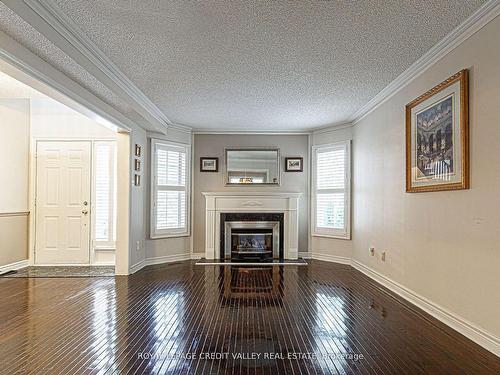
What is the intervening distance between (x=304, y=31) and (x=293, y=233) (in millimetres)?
4775

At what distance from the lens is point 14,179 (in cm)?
610

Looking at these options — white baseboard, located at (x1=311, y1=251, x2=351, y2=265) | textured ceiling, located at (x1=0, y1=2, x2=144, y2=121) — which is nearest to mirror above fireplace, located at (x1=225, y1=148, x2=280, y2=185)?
white baseboard, located at (x1=311, y1=251, x2=351, y2=265)

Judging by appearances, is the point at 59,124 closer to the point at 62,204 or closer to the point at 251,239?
the point at 62,204

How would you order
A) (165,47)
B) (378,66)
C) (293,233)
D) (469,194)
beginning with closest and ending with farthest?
1. (469,194)
2. (165,47)
3. (378,66)
4. (293,233)

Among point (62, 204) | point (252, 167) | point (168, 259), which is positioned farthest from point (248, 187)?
point (62, 204)

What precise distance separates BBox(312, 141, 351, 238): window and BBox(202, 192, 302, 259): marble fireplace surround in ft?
1.39

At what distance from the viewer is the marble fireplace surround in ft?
24.1

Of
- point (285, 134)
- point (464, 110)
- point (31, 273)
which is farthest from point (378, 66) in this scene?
point (31, 273)

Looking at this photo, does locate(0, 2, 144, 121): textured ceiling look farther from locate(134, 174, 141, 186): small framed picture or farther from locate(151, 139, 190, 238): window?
locate(151, 139, 190, 238): window

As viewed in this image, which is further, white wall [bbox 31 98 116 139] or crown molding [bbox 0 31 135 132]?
white wall [bbox 31 98 116 139]

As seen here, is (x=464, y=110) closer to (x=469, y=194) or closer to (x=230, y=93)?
(x=469, y=194)

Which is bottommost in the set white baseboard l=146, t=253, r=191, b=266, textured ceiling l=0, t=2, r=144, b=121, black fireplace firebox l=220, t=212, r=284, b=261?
white baseboard l=146, t=253, r=191, b=266

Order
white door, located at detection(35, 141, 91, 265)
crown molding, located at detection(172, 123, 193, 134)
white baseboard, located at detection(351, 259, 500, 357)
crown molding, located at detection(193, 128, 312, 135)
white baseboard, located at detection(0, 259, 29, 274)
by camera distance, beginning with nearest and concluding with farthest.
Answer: white baseboard, located at detection(351, 259, 500, 357), white baseboard, located at detection(0, 259, 29, 274), white door, located at detection(35, 141, 91, 265), crown molding, located at detection(172, 123, 193, 134), crown molding, located at detection(193, 128, 312, 135)

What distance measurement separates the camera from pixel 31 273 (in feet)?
18.7
